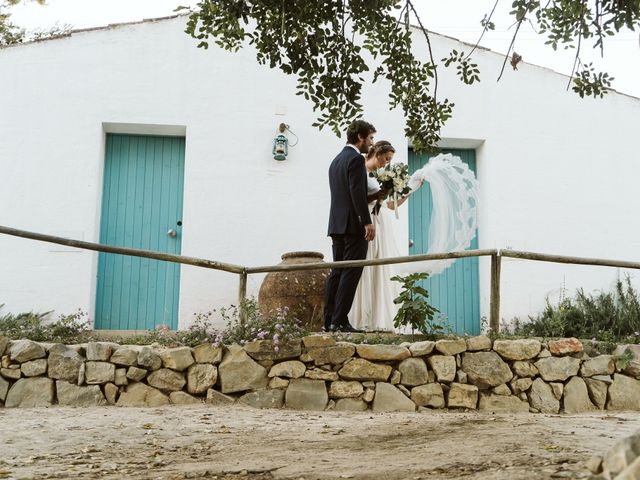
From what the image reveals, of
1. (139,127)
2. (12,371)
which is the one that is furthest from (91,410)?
(139,127)

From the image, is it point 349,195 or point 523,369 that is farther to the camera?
point 349,195

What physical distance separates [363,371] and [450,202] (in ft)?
6.35

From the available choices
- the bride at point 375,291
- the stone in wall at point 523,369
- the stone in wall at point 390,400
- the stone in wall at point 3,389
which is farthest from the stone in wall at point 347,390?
the stone in wall at point 3,389

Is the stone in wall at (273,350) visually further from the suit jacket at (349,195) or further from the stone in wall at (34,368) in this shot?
the stone in wall at (34,368)

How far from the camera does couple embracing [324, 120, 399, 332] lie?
20.5ft

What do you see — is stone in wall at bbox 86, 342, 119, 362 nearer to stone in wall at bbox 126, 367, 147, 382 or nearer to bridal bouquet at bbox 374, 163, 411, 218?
stone in wall at bbox 126, 367, 147, 382

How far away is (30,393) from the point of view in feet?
19.0

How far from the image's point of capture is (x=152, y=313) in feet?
26.4

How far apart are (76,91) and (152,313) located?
2523mm

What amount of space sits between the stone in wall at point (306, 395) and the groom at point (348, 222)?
1.83 ft

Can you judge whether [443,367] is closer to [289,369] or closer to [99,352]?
[289,369]

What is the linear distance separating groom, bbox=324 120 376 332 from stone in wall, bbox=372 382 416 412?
1.95 feet

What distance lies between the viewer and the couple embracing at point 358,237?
624 centimetres

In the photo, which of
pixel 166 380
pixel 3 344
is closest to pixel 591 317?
pixel 166 380
